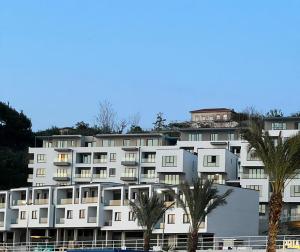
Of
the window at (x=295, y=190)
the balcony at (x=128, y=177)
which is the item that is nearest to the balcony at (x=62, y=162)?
the balcony at (x=128, y=177)

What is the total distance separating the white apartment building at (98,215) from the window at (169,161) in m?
16.7

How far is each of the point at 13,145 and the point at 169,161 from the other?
4272cm

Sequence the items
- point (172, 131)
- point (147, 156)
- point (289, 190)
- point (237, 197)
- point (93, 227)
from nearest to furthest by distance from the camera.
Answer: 1. point (237, 197)
2. point (93, 227)
3. point (289, 190)
4. point (147, 156)
5. point (172, 131)

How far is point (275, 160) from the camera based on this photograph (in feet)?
132

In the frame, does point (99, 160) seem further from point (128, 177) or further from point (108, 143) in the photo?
point (128, 177)

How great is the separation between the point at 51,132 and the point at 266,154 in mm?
112105

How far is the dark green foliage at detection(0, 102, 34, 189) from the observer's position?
122 metres

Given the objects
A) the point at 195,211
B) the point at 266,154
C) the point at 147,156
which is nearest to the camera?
the point at 266,154

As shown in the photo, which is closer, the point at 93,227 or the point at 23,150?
the point at 93,227

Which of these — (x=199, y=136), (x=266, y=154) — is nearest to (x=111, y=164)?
(x=199, y=136)

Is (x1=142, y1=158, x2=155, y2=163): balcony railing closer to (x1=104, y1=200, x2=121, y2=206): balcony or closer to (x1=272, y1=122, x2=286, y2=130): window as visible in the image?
(x1=272, y1=122, x2=286, y2=130): window

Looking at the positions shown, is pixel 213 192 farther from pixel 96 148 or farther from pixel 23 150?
pixel 23 150

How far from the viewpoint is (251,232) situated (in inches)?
3305

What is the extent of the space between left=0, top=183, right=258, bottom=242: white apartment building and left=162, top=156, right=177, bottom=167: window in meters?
16.7
